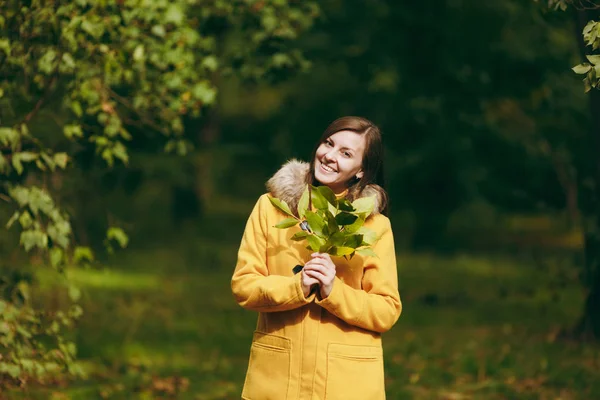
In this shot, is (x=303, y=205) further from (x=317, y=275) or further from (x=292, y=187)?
(x=317, y=275)

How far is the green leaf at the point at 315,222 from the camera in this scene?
3.87m

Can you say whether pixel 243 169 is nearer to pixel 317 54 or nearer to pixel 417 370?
pixel 317 54

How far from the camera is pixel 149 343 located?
436 inches

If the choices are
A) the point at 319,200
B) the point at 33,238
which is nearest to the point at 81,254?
the point at 33,238

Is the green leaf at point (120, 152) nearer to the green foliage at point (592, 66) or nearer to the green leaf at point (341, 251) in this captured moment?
the green leaf at point (341, 251)

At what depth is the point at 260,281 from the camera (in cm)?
394

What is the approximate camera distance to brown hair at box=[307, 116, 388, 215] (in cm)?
414

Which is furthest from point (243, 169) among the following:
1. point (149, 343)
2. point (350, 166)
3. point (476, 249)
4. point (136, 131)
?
point (350, 166)

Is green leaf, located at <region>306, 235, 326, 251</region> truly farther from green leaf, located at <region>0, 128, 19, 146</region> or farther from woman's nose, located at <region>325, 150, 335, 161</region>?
green leaf, located at <region>0, 128, 19, 146</region>

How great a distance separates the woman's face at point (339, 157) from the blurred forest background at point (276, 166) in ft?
3.38

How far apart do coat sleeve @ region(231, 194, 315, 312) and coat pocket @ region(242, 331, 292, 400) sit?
0.48 feet

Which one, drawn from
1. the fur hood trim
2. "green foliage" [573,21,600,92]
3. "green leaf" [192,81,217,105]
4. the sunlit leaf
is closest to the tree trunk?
"green leaf" [192,81,217,105]

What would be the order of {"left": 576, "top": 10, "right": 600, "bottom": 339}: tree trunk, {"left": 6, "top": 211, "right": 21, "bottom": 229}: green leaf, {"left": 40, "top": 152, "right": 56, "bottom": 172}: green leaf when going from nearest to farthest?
{"left": 6, "top": 211, "right": 21, "bottom": 229}: green leaf
{"left": 40, "top": 152, "right": 56, "bottom": 172}: green leaf
{"left": 576, "top": 10, "right": 600, "bottom": 339}: tree trunk

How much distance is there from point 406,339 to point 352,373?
7.44 metres
